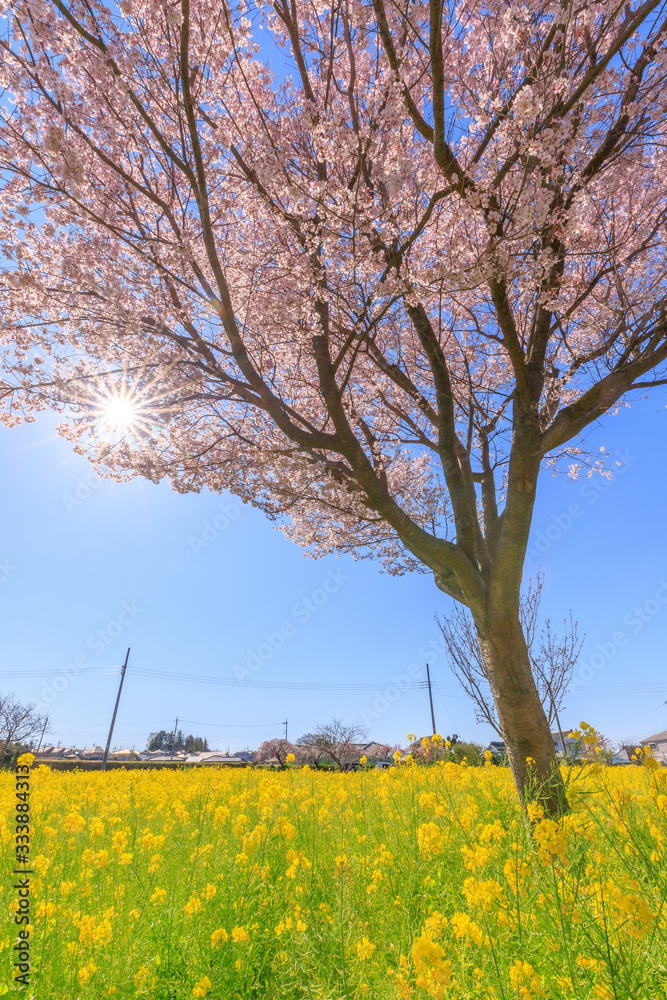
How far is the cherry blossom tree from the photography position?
3713 millimetres

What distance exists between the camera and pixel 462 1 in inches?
167

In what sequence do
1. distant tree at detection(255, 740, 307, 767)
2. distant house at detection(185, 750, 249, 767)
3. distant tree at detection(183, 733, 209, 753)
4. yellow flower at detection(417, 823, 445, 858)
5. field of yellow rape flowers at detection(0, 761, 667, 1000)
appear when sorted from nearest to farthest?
field of yellow rape flowers at detection(0, 761, 667, 1000), yellow flower at detection(417, 823, 445, 858), distant tree at detection(255, 740, 307, 767), distant house at detection(185, 750, 249, 767), distant tree at detection(183, 733, 209, 753)

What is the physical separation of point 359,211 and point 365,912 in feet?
17.4

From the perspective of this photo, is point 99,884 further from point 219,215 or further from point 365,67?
point 365,67

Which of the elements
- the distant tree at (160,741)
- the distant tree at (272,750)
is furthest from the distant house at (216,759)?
the distant tree at (160,741)

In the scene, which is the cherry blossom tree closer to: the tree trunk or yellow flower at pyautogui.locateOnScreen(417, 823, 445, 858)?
the tree trunk

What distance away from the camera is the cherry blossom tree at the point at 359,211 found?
371cm

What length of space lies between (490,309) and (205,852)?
6582mm

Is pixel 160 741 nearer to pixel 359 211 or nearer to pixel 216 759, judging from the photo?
pixel 216 759

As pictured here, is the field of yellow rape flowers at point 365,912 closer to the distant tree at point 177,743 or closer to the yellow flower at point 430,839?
the yellow flower at point 430,839

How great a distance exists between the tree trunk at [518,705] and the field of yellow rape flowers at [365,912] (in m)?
0.53

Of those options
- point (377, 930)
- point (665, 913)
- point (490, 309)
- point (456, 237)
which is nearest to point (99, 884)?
point (377, 930)

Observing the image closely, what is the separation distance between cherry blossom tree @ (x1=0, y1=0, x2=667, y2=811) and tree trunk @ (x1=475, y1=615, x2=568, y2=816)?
20 mm

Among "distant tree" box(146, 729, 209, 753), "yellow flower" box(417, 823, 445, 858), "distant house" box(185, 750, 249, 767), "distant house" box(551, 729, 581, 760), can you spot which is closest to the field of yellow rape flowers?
"yellow flower" box(417, 823, 445, 858)
